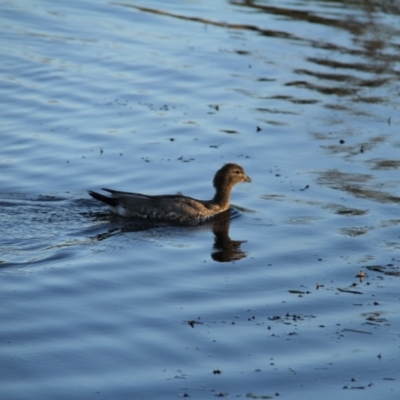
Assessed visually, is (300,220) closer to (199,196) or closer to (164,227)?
(164,227)

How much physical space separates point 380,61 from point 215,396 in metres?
15.2

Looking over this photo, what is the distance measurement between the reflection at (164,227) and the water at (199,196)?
0.15 ft

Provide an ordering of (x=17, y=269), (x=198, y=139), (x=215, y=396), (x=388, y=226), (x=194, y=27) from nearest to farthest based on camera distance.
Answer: (x=215, y=396)
(x=17, y=269)
(x=388, y=226)
(x=198, y=139)
(x=194, y=27)

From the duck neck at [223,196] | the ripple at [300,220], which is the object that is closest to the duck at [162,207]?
the duck neck at [223,196]

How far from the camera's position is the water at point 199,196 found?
8297 mm

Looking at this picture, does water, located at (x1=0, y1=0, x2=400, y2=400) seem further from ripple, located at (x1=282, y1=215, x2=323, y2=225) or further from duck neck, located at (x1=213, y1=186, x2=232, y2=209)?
duck neck, located at (x1=213, y1=186, x2=232, y2=209)

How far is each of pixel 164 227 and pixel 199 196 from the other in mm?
1237

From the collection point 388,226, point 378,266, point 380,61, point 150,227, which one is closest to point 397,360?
point 378,266

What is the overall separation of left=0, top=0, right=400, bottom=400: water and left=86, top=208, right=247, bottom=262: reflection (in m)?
0.05

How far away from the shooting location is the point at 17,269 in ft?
34.6

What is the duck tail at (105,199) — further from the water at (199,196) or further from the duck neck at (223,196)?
the duck neck at (223,196)

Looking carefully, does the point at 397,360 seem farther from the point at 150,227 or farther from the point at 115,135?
the point at 115,135

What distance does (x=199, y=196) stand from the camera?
14.0 m

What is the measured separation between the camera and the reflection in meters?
12.0
